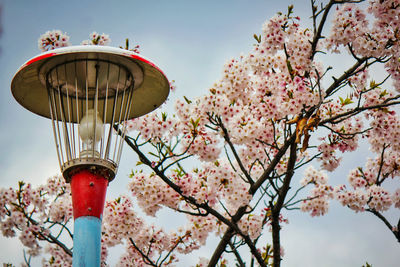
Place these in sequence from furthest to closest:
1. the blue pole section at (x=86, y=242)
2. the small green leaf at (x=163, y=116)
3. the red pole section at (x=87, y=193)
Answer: the small green leaf at (x=163, y=116), the red pole section at (x=87, y=193), the blue pole section at (x=86, y=242)

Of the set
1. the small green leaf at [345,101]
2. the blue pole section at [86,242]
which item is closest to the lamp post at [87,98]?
the blue pole section at [86,242]

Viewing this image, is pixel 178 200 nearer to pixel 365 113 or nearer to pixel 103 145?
pixel 103 145

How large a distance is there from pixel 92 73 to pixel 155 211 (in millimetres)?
2903

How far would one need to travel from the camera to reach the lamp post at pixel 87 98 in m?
5.21

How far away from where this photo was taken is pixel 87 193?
5.27m

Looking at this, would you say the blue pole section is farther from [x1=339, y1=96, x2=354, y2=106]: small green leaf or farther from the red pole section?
[x1=339, y1=96, x2=354, y2=106]: small green leaf

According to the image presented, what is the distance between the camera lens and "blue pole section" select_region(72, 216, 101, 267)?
4965 mm

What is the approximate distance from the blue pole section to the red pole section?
0.26 ft

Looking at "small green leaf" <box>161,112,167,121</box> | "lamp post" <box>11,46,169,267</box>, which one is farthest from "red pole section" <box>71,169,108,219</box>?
"small green leaf" <box>161,112,167,121</box>

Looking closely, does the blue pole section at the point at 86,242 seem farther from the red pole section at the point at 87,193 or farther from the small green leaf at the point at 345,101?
the small green leaf at the point at 345,101

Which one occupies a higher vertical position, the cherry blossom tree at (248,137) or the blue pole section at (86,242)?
the cherry blossom tree at (248,137)

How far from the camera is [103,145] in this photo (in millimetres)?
5590

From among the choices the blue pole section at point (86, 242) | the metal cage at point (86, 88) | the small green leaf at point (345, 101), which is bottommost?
the blue pole section at point (86, 242)

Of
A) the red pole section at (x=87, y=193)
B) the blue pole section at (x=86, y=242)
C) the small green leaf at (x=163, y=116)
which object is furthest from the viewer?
the small green leaf at (x=163, y=116)
